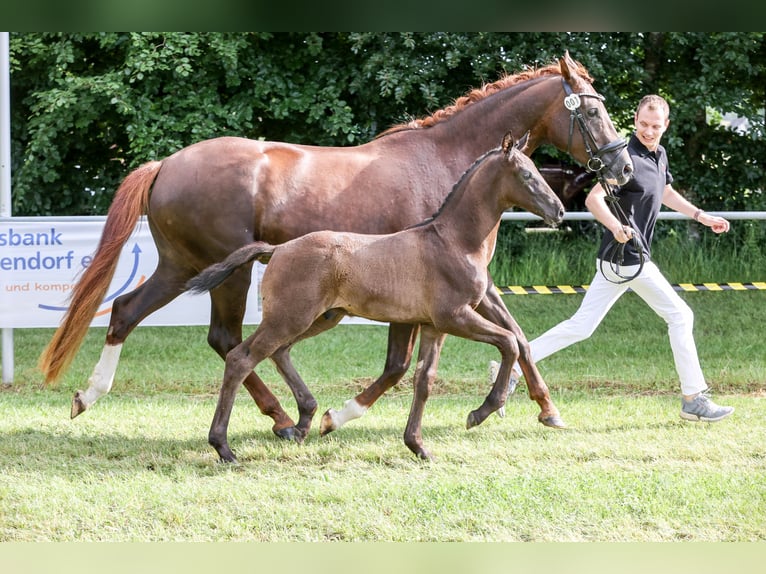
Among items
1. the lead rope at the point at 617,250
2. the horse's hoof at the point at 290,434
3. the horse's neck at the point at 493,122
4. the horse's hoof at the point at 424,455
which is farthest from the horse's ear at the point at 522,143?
the horse's hoof at the point at 290,434

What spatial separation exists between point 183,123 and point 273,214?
554cm

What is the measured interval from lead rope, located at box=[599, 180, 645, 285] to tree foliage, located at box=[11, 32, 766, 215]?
4.59 m

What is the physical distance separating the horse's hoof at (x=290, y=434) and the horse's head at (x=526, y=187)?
2.00 m

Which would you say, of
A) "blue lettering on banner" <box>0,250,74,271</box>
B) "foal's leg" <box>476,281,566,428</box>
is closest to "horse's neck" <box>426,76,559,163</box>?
"foal's leg" <box>476,281,566,428</box>

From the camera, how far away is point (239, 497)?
461cm

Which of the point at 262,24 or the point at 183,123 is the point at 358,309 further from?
the point at 183,123

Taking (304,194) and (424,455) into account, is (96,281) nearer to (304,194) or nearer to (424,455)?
(304,194)

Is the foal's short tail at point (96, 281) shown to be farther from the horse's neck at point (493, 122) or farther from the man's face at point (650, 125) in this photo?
the man's face at point (650, 125)

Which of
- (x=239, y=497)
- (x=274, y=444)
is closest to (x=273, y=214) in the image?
(x=274, y=444)

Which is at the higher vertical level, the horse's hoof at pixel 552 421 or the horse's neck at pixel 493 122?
the horse's neck at pixel 493 122

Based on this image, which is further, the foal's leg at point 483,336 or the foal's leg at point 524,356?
the foal's leg at point 524,356

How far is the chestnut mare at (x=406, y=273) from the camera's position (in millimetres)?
5211

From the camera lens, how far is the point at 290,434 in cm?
592

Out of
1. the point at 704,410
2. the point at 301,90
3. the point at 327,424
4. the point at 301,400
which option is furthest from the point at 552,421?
the point at 301,90
